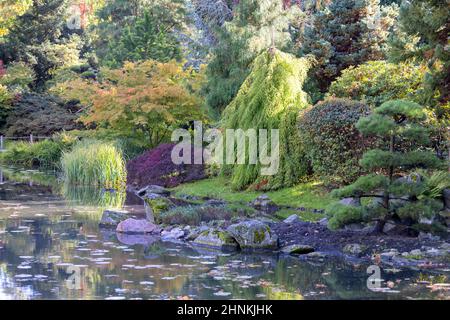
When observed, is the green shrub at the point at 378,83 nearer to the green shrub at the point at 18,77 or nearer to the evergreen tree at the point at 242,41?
the evergreen tree at the point at 242,41

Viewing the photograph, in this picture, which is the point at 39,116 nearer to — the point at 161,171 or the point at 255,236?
the point at 161,171

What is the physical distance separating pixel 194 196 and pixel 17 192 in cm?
503

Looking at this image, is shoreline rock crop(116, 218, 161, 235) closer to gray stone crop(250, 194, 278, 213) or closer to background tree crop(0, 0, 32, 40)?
gray stone crop(250, 194, 278, 213)

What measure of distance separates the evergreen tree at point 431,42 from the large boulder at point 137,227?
17.4 feet

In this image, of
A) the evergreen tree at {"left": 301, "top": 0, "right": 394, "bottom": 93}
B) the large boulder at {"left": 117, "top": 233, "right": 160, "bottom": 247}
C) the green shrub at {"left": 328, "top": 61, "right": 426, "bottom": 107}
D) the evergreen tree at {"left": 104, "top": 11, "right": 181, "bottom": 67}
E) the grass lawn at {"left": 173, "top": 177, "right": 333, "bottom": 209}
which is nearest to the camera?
the large boulder at {"left": 117, "top": 233, "right": 160, "bottom": 247}

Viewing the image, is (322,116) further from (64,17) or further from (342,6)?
(64,17)

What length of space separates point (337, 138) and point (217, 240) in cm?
479

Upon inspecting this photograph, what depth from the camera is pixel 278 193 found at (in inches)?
663

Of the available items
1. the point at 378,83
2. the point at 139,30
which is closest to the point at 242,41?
the point at 378,83

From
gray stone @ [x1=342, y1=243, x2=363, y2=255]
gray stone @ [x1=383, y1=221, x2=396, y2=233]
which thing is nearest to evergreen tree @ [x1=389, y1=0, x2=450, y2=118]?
gray stone @ [x1=383, y1=221, x2=396, y2=233]

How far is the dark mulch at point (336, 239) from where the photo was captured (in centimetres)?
1070

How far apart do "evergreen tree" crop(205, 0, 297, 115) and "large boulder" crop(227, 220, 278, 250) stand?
1003cm

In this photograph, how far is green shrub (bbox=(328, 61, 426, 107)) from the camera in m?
17.8

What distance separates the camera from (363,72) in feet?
62.0
